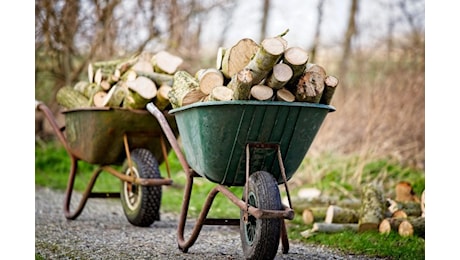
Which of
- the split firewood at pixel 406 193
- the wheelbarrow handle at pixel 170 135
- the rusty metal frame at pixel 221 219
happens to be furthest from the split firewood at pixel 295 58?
the split firewood at pixel 406 193

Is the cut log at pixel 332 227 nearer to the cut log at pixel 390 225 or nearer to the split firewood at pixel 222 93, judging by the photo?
the cut log at pixel 390 225

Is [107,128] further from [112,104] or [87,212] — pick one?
[87,212]

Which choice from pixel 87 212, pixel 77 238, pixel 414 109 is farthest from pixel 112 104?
pixel 414 109

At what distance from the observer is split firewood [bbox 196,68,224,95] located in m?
2.76

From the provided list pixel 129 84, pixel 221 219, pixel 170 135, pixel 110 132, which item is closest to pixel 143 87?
pixel 129 84

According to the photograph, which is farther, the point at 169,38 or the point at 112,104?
the point at 169,38

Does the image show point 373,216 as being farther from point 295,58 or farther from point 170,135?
point 295,58

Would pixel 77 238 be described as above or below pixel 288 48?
below

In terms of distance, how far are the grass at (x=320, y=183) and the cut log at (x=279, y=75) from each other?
1.05m

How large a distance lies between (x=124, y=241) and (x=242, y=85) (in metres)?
1.24

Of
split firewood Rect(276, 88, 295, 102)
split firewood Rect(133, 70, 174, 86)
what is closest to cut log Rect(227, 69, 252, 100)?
split firewood Rect(276, 88, 295, 102)

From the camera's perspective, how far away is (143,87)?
11.9ft

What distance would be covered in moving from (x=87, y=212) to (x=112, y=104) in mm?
1119
